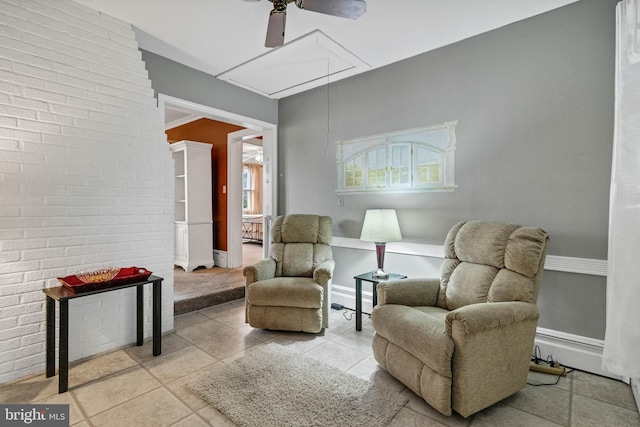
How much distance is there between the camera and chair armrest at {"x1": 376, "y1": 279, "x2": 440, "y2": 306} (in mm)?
2295

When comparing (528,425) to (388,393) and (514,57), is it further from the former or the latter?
(514,57)

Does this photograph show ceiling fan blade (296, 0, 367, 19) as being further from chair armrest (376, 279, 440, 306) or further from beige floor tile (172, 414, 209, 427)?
beige floor tile (172, 414, 209, 427)

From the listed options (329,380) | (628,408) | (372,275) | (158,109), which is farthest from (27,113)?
(628,408)

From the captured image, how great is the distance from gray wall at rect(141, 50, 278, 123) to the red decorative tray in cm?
178

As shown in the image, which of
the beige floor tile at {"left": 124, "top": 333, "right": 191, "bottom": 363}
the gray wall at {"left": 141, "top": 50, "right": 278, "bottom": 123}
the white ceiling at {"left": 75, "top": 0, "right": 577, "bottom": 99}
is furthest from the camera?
the gray wall at {"left": 141, "top": 50, "right": 278, "bottom": 123}

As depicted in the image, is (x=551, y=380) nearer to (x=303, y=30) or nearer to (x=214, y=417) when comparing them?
(x=214, y=417)

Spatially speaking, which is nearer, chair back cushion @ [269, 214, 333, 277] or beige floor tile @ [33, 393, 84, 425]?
beige floor tile @ [33, 393, 84, 425]

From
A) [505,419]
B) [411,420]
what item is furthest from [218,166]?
[505,419]

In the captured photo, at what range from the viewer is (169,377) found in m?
2.20

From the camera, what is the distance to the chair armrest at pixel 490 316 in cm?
169

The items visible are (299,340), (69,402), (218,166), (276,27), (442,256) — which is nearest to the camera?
(69,402)

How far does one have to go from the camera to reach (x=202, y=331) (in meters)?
3.00

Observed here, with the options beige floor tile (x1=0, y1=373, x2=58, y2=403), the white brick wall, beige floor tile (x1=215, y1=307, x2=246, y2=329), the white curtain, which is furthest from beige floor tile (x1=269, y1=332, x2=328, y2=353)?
the white curtain

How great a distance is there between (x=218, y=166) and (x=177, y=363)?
11.7 feet
